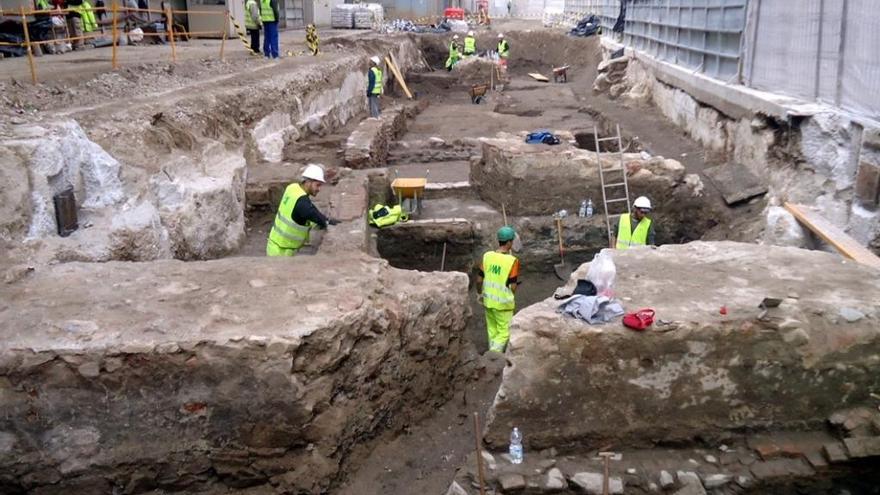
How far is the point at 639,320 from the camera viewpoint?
12.7ft

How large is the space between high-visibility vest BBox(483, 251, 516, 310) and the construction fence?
12.7 feet

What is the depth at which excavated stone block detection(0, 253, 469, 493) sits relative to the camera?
361cm

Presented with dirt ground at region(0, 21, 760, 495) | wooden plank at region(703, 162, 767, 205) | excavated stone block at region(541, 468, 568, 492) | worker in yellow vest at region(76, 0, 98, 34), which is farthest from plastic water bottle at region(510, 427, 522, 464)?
worker in yellow vest at region(76, 0, 98, 34)

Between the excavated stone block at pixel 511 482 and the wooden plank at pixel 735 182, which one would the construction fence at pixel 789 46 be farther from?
the excavated stone block at pixel 511 482

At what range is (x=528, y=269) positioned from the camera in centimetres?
920

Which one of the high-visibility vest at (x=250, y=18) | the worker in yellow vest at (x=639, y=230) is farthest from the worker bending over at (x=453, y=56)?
the worker in yellow vest at (x=639, y=230)

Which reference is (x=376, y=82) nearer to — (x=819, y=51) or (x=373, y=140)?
(x=373, y=140)

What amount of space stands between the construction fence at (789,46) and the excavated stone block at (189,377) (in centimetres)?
539

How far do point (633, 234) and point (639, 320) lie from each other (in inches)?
152

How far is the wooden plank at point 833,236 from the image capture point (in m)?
5.60

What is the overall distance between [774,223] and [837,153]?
930 millimetres

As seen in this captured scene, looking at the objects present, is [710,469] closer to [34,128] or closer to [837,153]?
[837,153]

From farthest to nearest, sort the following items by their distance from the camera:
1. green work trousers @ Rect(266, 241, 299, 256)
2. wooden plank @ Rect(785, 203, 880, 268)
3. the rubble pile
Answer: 1. the rubble pile
2. green work trousers @ Rect(266, 241, 299, 256)
3. wooden plank @ Rect(785, 203, 880, 268)

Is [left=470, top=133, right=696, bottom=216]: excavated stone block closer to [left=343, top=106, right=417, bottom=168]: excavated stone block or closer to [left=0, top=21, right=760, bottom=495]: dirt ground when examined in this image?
[left=0, top=21, right=760, bottom=495]: dirt ground
